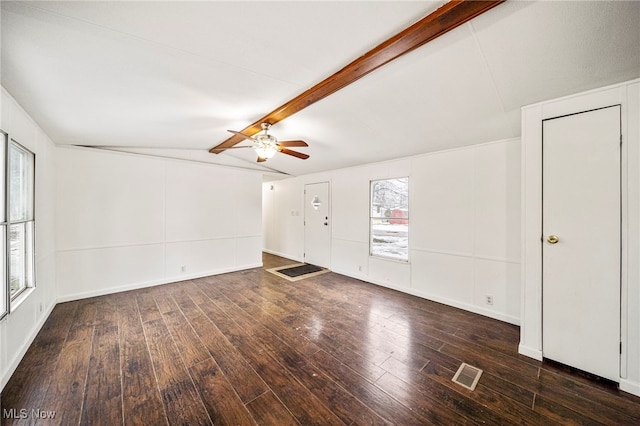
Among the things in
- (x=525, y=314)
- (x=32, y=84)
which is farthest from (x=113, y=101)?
(x=525, y=314)

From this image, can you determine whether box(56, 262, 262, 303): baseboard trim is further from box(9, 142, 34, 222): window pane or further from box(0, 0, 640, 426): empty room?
box(9, 142, 34, 222): window pane

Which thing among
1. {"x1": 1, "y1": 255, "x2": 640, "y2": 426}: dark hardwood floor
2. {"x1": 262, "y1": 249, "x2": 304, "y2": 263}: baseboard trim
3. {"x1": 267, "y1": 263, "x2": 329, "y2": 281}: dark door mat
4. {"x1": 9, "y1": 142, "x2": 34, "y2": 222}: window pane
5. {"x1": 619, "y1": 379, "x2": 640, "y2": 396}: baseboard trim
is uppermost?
{"x1": 9, "y1": 142, "x2": 34, "y2": 222}: window pane

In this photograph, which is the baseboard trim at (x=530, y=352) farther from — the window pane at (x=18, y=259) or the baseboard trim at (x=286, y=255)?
the window pane at (x=18, y=259)

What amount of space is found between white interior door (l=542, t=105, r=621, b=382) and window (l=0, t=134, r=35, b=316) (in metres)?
4.67

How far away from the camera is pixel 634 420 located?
1595 mm

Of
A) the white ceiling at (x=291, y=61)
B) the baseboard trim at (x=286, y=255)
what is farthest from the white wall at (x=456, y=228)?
the baseboard trim at (x=286, y=255)

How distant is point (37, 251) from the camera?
2742 mm

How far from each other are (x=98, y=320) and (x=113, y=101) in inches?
104

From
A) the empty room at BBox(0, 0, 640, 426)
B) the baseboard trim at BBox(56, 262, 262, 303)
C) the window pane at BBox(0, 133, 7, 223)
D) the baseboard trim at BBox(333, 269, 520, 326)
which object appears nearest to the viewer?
the empty room at BBox(0, 0, 640, 426)

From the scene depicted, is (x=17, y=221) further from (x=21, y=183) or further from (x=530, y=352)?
(x=530, y=352)

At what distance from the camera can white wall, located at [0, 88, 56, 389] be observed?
6.39ft

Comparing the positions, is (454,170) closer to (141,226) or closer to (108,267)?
(141,226)

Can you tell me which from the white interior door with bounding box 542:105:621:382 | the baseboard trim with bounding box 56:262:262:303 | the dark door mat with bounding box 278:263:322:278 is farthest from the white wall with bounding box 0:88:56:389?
the white interior door with bounding box 542:105:621:382

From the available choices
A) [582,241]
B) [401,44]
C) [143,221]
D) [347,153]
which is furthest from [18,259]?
[582,241]
